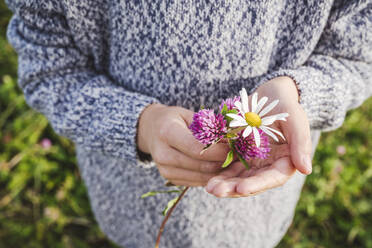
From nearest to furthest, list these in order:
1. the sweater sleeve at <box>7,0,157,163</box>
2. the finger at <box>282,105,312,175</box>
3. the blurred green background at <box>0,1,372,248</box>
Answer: the finger at <box>282,105,312,175</box> → the sweater sleeve at <box>7,0,157,163</box> → the blurred green background at <box>0,1,372,248</box>

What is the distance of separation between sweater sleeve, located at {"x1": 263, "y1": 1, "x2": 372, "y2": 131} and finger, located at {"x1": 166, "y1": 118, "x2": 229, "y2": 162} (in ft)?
0.77

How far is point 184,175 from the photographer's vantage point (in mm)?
610

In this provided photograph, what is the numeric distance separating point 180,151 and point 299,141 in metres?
0.23

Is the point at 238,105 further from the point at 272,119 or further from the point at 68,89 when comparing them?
the point at 68,89

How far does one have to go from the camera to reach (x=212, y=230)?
0.88 meters

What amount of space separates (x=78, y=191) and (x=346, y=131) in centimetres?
177

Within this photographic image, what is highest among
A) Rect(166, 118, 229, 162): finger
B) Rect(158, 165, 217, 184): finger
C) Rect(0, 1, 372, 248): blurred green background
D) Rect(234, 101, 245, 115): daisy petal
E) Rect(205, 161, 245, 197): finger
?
Rect(234, 101, 245, 115): daisy petal

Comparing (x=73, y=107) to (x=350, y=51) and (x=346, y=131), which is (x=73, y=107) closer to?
(x=350, y=51)

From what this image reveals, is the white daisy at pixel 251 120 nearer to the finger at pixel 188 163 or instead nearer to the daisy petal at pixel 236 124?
the daisy petal at pixel 236 124

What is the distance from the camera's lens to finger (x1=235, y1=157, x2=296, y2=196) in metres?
0.48

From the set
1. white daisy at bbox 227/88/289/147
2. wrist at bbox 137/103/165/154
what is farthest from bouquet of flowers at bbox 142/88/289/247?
wrist at bbox 137/103/165/154

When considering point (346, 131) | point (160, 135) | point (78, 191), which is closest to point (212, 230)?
point (160, 135)

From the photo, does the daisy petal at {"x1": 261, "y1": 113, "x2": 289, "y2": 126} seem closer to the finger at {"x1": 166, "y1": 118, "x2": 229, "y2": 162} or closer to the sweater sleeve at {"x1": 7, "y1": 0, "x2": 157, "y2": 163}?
the finger at {"x1": 166, "y1": 118, "x2": 229, "y2": 162}

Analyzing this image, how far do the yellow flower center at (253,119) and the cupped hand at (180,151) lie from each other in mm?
71
